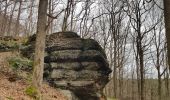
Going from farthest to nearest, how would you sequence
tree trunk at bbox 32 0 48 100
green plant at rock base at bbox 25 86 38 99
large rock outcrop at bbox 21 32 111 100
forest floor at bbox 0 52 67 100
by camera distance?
large rock outcrop at bbox 21 32 111 100
tree trunk at bbox 32 0 48 100
green plant at rock base at bbox 25 86 38 99
forest floor at bbox 0 52 67 100

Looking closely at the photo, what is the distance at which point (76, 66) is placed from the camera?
1628cm

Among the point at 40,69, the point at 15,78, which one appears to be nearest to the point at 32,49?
the point at 15,78

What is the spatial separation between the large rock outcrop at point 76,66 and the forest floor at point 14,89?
1186 millimetres

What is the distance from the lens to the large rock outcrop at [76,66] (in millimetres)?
15695

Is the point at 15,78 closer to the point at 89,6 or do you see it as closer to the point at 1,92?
the point at 1,92

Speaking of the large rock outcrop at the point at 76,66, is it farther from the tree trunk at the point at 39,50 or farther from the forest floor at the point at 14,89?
the tree trunk at the point at 39,50

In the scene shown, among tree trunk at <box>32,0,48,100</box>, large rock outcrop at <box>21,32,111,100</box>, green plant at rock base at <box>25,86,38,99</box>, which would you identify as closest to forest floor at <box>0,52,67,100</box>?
green plant at rock base at <box>25,86,38,99</box>

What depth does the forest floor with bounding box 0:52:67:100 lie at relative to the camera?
1093 cm

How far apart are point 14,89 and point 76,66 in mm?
5223

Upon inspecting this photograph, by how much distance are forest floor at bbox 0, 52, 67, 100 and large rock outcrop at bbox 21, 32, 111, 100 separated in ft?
3.89

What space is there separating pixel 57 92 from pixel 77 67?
2353mm

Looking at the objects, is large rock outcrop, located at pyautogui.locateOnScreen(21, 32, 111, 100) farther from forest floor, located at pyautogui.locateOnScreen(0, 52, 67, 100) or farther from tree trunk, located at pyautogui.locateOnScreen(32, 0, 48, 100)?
tree trunk, located at pyautogui.locateOnScreen(32, 0, 48, 100)

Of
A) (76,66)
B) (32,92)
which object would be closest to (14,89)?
(32,92)

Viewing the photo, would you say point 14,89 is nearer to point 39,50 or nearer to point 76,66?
point 39,50
